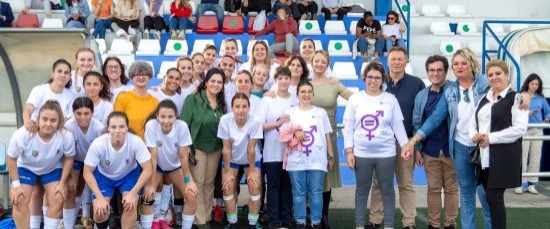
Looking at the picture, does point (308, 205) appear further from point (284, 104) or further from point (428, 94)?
point (428, 94)

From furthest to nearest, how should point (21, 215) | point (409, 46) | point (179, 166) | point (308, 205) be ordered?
1. point (409, 46)
2. point (308, 205)
3. point (179, 166)
4. point (21, 215)

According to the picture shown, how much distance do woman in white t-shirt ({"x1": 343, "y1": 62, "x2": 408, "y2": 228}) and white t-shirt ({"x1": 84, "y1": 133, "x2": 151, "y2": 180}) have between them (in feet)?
6.13

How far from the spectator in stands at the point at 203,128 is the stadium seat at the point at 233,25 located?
835cm

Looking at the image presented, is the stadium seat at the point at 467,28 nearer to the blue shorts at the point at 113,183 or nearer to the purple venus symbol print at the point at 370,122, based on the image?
the purple venus symbol print at the point at 370,122

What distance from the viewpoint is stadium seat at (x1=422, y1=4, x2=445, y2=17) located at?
17812 mm

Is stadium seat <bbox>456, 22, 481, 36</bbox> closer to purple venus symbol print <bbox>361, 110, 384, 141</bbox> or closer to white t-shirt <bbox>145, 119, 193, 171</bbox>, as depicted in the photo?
purple venus symbol print <bbox>361, 110, 384, 141</bbox>

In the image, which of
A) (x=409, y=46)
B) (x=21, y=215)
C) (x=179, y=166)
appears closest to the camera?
(x=21, y=215)

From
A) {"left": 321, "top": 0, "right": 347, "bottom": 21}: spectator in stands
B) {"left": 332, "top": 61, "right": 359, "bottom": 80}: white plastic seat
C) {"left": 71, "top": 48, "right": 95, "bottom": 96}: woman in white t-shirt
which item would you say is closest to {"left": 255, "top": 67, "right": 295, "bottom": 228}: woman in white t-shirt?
{"left": 71, "top": 48, "right": 95, "bottom": 96}: woman in white t-shirt

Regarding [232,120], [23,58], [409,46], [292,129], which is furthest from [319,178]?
[409,46]

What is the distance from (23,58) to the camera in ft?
27.3

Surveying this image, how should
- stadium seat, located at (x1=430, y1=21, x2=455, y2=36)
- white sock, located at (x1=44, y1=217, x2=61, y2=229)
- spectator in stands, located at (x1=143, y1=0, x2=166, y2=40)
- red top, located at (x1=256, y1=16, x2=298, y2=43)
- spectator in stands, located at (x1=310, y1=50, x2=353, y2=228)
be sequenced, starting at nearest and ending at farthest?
white sock, located at (x1=44, y1=217, x2=61, y2=229), spectator in stands, located at (x1=310, y1=50, x2=353, y2=228), red top, located at (x1=256, y1=16, x2=298, y2=43), spectator in stands, located at (x1=143, y1=0, x2=166, y2=40), stadium seat, located at (x1=430, y1=21, x2=455, y2=36)

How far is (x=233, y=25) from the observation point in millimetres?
15812

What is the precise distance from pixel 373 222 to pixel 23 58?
4.00 m

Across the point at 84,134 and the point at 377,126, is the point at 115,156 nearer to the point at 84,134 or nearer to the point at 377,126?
the point at 84,134
